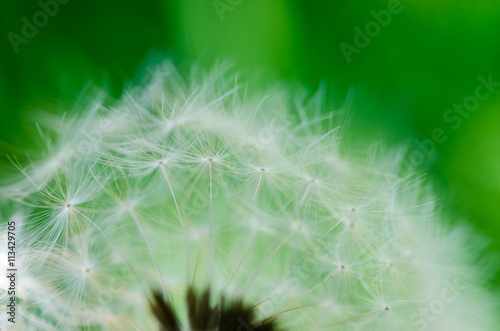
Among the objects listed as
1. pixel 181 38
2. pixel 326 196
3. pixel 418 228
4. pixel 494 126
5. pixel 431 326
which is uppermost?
pixel 181 38

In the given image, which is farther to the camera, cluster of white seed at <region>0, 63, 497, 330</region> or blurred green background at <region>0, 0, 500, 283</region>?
blurred green background at <region>0, 0, 500, 283</region>

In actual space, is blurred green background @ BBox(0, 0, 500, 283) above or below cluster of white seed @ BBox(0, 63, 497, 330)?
above

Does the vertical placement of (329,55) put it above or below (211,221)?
above

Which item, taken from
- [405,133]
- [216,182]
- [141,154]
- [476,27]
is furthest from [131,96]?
[476,27]

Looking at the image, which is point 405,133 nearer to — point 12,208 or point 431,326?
point 431,326

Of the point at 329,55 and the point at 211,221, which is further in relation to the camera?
the point at 329,55
